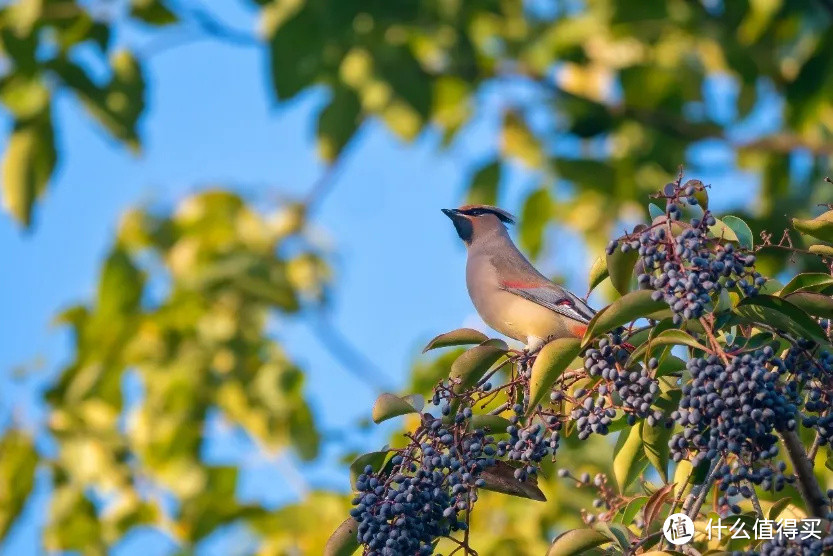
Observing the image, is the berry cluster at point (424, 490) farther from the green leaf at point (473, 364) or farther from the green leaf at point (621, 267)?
the green leaf at point (621, 267)

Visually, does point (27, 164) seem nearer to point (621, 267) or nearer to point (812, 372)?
point (621, 267)

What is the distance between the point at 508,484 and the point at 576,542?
0.28 meters

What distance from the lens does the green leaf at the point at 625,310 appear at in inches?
100

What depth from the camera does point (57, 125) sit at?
649 cm

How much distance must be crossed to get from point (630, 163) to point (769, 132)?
0.85 m

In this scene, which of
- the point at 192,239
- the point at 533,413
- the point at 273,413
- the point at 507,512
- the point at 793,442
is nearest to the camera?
the point at 793,442

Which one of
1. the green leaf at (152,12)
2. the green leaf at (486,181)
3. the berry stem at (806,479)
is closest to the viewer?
the berry stem at (806,479)

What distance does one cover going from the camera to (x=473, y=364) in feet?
9.63

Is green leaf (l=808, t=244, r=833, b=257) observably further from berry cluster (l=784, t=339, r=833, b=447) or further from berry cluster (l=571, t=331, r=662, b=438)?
berry cluster (l=571, t=331, r=662, b=438)

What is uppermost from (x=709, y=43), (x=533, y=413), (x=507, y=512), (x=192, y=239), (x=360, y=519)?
(x=709, y=43)

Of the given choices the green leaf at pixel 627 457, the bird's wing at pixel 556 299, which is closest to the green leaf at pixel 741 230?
the green leaf at pixel 627 457

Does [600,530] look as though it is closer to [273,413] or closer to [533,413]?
[533,413]

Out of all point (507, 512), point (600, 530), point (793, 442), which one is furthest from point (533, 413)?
point (507, 512)
